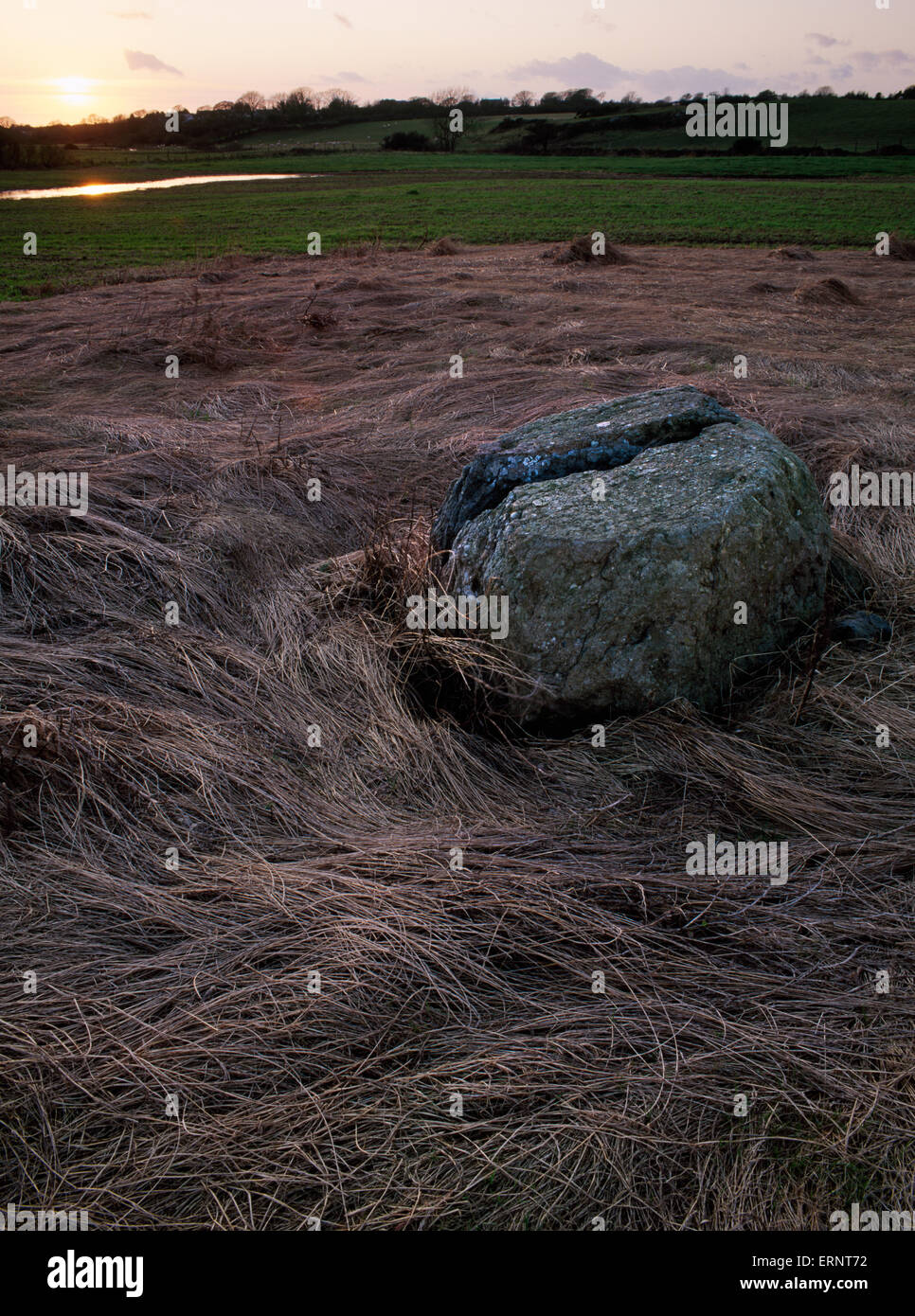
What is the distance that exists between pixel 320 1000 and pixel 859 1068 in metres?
1.37

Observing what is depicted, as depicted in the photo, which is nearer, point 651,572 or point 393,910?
point 393,910

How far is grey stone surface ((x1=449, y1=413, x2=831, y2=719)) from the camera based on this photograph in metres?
3.46

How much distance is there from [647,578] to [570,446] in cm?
109

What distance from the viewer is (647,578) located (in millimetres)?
3455

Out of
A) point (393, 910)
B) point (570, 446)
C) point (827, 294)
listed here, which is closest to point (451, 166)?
point (827, 294)

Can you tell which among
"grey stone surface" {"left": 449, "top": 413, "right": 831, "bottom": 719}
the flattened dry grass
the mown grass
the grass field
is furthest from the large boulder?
the grass field

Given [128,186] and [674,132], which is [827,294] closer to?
[128,186]

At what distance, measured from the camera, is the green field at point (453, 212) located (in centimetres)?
2031

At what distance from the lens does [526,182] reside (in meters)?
41.0

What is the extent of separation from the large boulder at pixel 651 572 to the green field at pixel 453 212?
1370 centimetres

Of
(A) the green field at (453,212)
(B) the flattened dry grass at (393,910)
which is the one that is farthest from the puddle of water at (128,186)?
(B) the flattened dry grass at (393,910)

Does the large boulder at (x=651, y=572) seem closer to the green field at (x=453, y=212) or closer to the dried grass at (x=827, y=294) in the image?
the dried grass at (x=827, y=294)

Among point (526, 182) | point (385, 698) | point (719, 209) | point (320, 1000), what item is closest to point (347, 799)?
point (385, 698)
